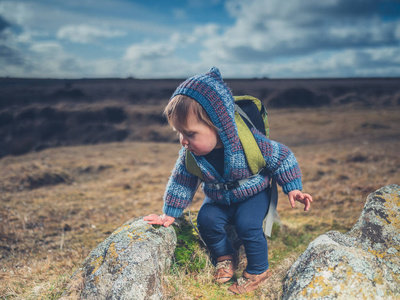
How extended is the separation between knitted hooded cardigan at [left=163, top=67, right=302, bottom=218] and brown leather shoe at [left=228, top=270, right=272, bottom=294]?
91 centimetres

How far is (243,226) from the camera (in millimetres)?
3611

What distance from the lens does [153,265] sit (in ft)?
10.4

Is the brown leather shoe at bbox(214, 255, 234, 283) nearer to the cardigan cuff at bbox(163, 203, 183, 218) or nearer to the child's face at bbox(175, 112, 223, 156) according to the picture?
the cardigan cuff at bbox(163, 203, 183, 218)

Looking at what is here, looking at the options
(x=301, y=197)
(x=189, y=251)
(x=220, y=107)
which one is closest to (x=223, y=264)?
(x=189, y=251)

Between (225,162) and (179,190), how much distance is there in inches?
30.0

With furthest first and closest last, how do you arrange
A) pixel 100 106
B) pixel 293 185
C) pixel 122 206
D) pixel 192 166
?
pixel 100 106 → pixel 122 206 → pixel 192 166 → pixel 293 185

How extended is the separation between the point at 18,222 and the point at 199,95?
19.3 feet

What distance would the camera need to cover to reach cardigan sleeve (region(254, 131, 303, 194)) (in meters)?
3.66

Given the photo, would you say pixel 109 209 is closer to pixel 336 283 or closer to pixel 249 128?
pixel 249 128

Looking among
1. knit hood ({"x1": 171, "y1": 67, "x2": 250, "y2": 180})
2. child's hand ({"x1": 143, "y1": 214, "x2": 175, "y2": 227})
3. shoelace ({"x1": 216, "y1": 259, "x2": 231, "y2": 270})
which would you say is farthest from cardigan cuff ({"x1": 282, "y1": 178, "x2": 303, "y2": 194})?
child's hand ({"x1": 143, "y1": 214, "x2": 175, "y2": 227})

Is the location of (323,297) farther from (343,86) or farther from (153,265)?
(343,86)

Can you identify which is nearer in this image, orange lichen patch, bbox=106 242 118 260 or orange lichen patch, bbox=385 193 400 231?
orange lichen patch, bbox=106 242 118 260

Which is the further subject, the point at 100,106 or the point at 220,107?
the point at 100,106

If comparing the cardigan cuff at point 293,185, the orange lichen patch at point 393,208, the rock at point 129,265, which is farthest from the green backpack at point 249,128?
the orange lichen patch at point 393,208
